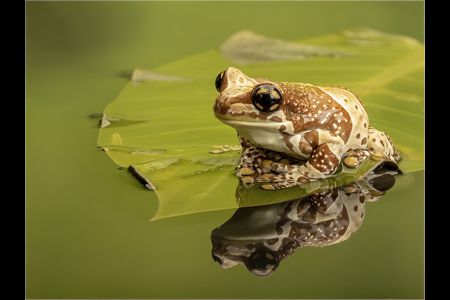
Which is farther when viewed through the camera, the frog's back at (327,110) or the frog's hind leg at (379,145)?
the frog's hind leg at (379,145)

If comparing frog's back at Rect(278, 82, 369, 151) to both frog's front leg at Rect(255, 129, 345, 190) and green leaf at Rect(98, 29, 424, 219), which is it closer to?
frog's front leg at Rect(255, 129, 345, 190)

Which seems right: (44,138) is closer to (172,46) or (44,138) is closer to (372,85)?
(172,46)

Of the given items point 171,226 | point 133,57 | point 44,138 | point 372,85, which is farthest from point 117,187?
point 133,57

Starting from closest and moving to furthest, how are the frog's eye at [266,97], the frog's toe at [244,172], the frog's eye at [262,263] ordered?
the frog's eye at [262,263] → the frog's eye at [266,97] → the frog's toe at [244,172]

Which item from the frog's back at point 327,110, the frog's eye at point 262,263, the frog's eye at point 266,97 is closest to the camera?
Result: the frog's eye at point 262,263

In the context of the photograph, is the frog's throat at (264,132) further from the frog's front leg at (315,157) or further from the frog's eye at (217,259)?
the frog's eye at (217,259)

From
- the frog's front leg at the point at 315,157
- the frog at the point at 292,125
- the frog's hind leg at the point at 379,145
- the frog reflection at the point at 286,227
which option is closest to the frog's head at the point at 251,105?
the frog at the point at 292,125
